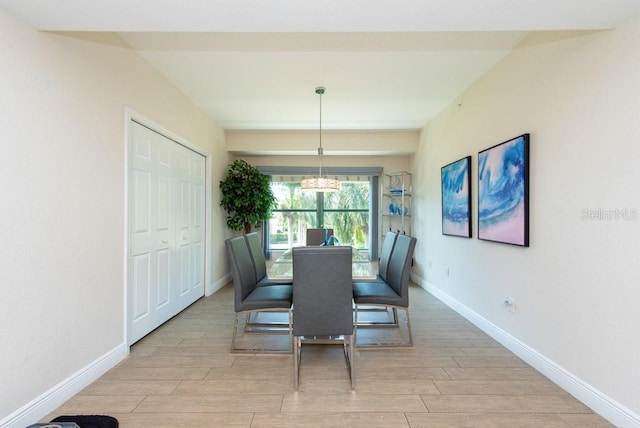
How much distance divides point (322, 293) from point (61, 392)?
165 centimetres

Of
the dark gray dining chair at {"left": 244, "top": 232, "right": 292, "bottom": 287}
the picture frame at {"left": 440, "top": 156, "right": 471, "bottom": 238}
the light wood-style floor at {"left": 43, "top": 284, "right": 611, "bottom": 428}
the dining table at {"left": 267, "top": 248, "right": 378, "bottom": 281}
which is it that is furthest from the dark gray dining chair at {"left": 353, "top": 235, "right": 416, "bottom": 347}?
the picture frame at {"left": 440, "top": 156, "right": 471, "bottom": 238}

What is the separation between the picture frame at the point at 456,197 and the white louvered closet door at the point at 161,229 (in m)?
3.09

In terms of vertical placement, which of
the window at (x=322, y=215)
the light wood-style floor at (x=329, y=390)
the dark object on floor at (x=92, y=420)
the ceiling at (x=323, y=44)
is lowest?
the light wood-style floor at (x=329, y=390)

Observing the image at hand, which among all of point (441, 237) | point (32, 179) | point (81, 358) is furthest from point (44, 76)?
point (441, 237)

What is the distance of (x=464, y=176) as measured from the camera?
319 cm

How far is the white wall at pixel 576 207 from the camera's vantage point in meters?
1.58

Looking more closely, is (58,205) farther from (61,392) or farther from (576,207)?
(576,207)

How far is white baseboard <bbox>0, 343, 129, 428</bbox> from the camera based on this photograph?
155 cm

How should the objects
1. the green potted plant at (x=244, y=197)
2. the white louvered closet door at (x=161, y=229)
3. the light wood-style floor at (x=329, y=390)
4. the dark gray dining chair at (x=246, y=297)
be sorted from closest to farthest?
the light wood-style floor at (x=329, y=390) < the dark gray dining chair at (x=246, y=297) < the white louvered closet door at (x=161, y=229) < the green potted plant at (x=244, y=197)

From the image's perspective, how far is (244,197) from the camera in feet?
14.6

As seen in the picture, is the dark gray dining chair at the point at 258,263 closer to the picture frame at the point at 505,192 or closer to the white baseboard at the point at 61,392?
the white baseboard at the point at 61,392

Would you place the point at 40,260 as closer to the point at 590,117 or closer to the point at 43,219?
the point at 43,219

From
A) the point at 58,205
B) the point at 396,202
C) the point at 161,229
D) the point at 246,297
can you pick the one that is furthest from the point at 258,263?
the point at 396,202

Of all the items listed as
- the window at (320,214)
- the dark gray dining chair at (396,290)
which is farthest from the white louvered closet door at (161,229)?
the dark gray dining chair at (396,290)
